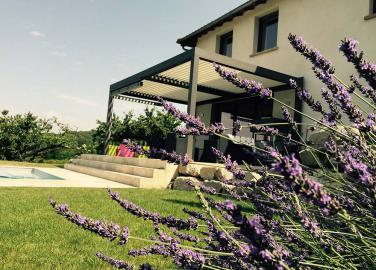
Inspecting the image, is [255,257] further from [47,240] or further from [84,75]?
[84,75]

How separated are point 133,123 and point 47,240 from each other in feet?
43.9

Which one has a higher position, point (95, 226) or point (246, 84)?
point (246, 84)

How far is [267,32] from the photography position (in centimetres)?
1170

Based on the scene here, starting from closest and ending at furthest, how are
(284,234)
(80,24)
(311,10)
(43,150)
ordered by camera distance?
1. (284,234)
2. (311,10)
3. (80,24)
4. (43,150)

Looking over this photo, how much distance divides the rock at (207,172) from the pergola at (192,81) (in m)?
0.53

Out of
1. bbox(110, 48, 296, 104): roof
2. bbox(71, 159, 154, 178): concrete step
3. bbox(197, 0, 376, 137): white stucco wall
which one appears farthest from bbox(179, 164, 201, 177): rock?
bbox(197, 0, 376, 137): white stucco wall

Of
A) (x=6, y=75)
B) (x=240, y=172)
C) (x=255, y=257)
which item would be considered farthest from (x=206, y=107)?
(x=255, y=257)

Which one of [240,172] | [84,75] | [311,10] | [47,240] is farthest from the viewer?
[84,75]

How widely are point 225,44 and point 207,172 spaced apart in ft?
21.6

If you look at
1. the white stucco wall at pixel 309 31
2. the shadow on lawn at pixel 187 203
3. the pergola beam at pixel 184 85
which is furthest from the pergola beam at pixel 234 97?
the shadow on lawn at pixel 187 203

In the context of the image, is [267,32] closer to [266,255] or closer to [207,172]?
[207,172]

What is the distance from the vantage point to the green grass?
261 cm

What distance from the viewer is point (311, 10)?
33.5ft

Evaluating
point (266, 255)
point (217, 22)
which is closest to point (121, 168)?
point (217, 22)
